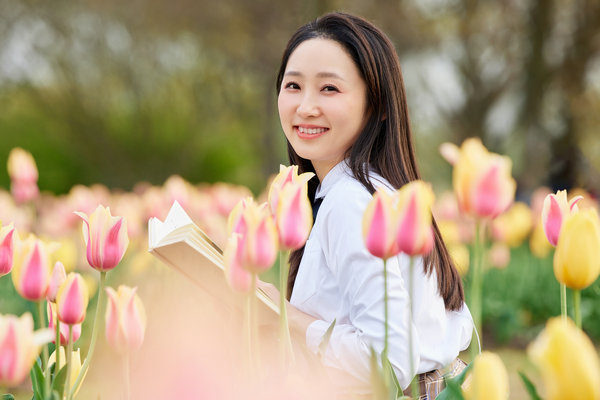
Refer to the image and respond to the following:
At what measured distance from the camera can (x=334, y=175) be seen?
195cm

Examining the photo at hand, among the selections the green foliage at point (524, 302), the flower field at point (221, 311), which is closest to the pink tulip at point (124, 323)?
the flower field at point (221, 311)

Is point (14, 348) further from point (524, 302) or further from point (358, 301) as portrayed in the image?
point (524, 302)

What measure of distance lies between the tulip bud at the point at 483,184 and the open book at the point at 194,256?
497mm

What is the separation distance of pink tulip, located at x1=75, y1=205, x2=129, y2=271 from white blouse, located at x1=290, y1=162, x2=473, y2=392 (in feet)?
1.61

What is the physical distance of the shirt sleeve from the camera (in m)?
1.53

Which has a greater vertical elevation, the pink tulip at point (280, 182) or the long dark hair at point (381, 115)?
the long dark hair at point (381, 115)

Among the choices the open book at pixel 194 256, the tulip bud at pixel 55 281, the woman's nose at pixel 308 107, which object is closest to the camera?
the open book at pixel 194 256

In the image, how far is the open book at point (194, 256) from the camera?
133 centimetres

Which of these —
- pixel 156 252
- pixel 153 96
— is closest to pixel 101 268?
pixel 156 252

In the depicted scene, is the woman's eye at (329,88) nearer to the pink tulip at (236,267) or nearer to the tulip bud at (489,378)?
the pink tulip at (236,267)

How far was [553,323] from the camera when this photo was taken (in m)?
0.80

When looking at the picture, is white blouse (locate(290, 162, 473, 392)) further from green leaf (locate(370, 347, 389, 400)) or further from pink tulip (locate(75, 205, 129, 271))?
pink tulip (locate(75, 205, 129, 271))

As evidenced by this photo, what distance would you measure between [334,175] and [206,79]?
31.9ft

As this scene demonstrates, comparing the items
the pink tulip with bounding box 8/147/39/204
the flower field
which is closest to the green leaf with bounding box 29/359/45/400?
the flower field
